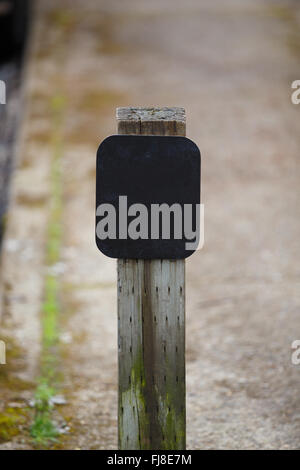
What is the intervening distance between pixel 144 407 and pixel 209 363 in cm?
204

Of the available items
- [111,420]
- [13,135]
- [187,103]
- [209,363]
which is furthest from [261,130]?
[111,420]

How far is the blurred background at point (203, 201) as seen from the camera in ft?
13.8

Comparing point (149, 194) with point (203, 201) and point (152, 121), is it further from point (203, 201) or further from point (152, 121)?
point (203, 201)

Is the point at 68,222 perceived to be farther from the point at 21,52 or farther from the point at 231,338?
the point at 21,52

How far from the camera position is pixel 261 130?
27.1ft

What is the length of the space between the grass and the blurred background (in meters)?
0.01

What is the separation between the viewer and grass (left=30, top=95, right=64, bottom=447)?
389 cm

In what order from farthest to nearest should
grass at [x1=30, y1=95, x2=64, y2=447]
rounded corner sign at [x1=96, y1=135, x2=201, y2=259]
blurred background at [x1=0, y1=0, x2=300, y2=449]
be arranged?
1. blurred background at [x1=0, y1=0, x2=300, y2=449]
2. grass at [x1=30, y1=95, x2=64, y2=447]
3. rounded corner sign at [x1=96, y1=135, x2=201, y2=259]

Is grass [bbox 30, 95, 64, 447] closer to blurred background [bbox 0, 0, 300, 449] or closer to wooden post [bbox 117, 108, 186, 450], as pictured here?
blurred background [bbox 0, 0, 300, 449]

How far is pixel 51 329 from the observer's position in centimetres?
515

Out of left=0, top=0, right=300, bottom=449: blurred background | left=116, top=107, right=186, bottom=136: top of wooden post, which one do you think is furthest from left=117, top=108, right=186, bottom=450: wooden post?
left=0, top=0, right=300, bottom=449: blurred background

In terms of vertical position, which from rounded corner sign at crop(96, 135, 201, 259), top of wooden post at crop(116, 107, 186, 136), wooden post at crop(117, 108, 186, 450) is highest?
top of wooden post at crop(116, 107, 186, 136)

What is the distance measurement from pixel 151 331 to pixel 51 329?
2590mm


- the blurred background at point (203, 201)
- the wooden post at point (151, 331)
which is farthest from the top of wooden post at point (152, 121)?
the blurred background at point (203, 201)
